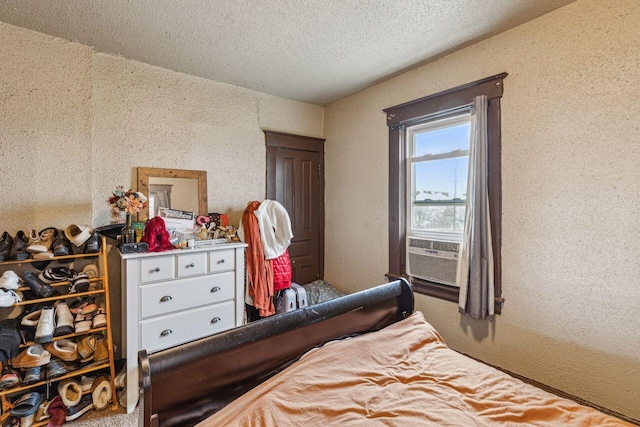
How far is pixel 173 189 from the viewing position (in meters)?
2.75

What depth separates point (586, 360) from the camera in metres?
1.85

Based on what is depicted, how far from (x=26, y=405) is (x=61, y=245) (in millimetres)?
942

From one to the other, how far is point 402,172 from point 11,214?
3.07 meters

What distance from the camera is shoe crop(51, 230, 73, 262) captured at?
1918 millimetres

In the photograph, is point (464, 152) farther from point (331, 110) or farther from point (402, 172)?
point (331, 110)

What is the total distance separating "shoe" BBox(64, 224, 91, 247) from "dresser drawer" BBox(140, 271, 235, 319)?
19.7 inches

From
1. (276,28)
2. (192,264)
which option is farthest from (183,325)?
(276,28)

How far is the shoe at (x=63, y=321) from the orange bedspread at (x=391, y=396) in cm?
152

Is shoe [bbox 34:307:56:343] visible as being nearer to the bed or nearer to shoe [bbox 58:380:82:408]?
shoe [bbox 58:380:82:408]

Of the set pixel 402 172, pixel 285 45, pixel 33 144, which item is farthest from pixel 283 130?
pixel 33 144

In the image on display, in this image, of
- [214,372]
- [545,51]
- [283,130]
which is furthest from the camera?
[283,130]

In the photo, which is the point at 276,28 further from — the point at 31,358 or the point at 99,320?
the point at 31,358

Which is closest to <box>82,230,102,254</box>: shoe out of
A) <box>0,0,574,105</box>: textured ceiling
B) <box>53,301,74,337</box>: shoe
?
<box>53,301,74,337</box>: shoe

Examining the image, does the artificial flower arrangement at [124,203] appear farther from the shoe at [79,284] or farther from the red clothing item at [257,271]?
the red clothing item at [257,271]
